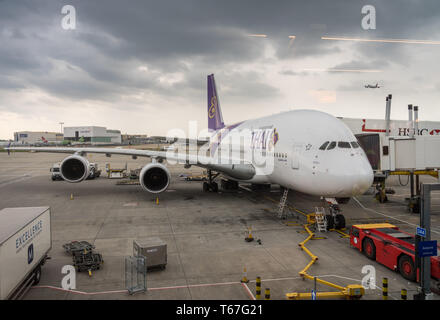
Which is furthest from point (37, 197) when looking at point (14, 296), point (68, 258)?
point (14, 296)

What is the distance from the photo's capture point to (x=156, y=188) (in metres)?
17.8

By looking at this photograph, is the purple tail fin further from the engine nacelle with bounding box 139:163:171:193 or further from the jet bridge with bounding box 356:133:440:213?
the jet bridge with bounding box 356:133:440:213

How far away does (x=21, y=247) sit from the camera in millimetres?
6805

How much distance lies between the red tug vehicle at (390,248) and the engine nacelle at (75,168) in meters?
16.1

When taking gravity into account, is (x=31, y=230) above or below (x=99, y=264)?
above

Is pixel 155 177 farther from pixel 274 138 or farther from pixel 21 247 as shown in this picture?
pixel 21 247

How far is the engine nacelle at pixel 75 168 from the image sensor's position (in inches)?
766

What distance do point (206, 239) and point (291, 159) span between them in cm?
507

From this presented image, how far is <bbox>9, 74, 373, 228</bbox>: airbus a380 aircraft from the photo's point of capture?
1107 centimetres

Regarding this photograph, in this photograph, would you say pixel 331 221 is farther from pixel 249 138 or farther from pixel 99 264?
pixel 99 264

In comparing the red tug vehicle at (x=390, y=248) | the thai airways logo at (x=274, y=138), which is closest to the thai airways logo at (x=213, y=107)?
the thai airways logo at (x=274, y=138)

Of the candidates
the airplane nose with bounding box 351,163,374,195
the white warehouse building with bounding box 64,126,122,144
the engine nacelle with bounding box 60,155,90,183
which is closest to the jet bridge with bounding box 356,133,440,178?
the airplane nose with bounding box 351,163,374,195
